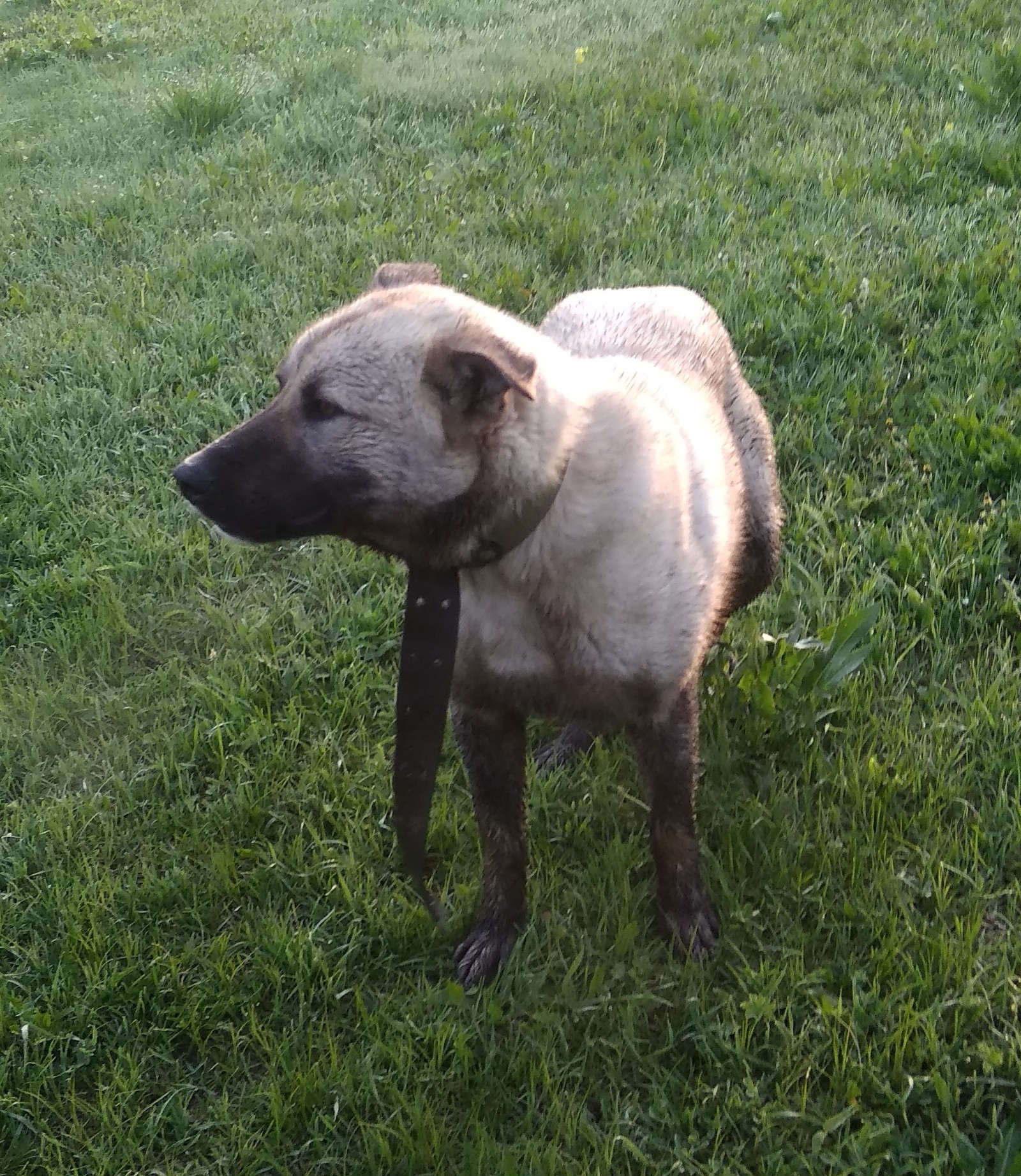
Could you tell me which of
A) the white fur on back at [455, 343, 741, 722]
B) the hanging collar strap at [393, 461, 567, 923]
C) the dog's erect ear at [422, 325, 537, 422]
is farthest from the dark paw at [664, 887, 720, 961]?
the dog's erect ear at [422, 325, 537, 422]

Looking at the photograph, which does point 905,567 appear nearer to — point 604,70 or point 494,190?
point 494,190

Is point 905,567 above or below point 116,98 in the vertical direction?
below

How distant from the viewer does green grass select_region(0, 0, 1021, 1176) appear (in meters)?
2.19

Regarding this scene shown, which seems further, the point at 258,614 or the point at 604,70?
the point at 604,70

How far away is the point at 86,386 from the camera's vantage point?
445cm

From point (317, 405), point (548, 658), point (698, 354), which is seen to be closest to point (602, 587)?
point (548, 658)

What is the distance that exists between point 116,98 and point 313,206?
2982 millimetres

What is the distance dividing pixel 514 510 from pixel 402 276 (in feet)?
2.44

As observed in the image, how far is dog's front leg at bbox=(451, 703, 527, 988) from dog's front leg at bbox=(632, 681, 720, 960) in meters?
0.29

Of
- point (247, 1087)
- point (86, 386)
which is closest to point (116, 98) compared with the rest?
point (86, 386)

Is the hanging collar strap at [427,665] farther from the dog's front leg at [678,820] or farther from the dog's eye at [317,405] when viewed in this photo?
the dog's front leg at [678,820]

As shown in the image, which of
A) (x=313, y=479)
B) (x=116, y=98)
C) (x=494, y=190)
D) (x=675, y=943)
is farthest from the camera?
(x=116, y=98)

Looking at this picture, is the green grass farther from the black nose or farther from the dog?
the black nose

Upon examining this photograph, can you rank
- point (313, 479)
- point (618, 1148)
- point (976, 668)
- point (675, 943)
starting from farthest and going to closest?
point (976, 668), point (675, 943), point (618, 1148), point (313, 479)
